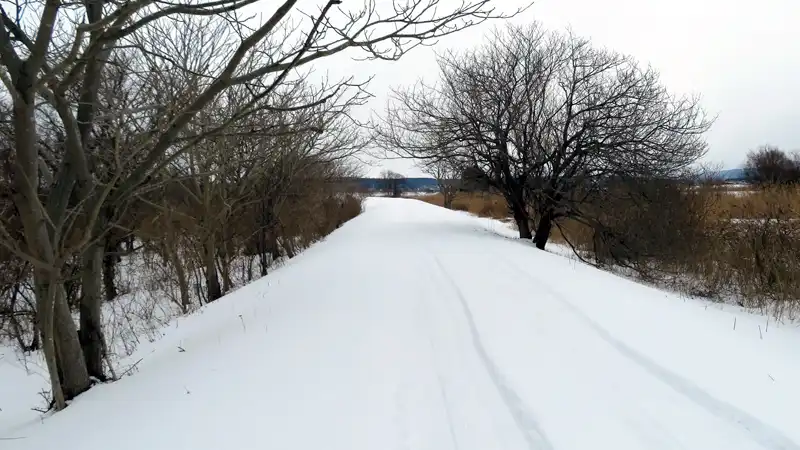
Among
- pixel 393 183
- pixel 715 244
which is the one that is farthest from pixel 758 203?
pixel 393 183

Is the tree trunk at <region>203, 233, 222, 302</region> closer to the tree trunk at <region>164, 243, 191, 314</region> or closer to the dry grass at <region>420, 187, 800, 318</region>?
the tree trunk at <region>164, 243, 191, 314</region>

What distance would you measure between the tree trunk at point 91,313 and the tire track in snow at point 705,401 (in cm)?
554

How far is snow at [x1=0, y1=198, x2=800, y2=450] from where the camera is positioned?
111 inches

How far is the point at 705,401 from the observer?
310cm

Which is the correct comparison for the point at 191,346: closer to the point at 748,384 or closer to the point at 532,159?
the point at 748,384

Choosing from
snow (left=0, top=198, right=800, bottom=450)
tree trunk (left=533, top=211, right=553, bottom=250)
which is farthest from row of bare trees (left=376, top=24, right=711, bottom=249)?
snow (left=0, top=198, right=800, bottom=450)

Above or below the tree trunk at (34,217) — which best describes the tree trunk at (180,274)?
below

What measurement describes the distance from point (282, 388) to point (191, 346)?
2.38 meters

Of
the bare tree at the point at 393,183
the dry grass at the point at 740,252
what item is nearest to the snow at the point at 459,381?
the dry grass at the point at 740,252

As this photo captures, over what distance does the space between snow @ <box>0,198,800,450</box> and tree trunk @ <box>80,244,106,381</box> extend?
2.00ft

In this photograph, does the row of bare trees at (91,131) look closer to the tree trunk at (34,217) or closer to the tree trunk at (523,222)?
the tree trunk at (34,217)

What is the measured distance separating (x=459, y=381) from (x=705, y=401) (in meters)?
1.70

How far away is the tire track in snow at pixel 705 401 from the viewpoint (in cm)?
265

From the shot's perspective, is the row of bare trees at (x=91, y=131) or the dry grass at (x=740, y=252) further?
the dry grass at (x=740, y=252)
